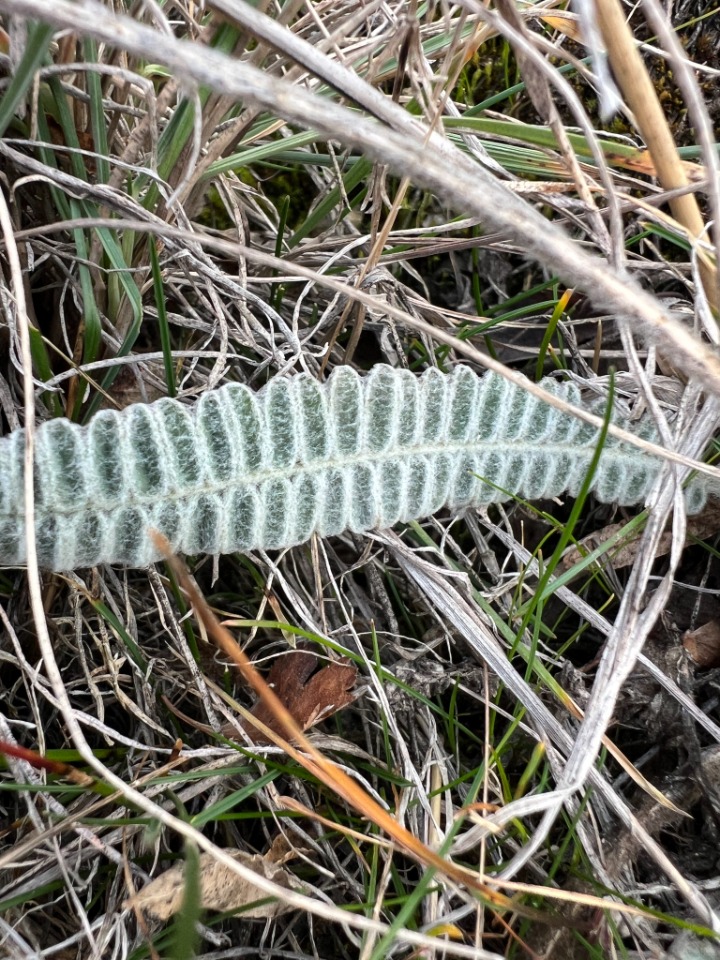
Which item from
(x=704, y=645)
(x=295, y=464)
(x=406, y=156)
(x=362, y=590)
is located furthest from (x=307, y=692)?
(x=406, y=156)

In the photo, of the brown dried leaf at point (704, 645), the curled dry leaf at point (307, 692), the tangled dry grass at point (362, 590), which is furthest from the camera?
the brown dried leaf at point (704, 645)

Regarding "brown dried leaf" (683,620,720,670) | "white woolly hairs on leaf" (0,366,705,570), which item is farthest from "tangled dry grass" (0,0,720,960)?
"white woolly hairs on leaf" (0,366,705,570)

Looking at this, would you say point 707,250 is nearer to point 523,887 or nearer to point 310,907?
point 523,887

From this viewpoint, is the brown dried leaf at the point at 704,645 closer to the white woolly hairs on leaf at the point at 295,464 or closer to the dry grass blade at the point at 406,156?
the white woolly hairs on leaf at the point at 295,464

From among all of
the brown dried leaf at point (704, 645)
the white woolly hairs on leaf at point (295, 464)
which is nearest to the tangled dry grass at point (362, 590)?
the brown dried leaf at point (704, 645)

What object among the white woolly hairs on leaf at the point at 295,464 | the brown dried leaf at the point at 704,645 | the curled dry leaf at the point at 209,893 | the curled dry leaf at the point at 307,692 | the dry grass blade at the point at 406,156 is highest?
the dry grass blade at the point at 406,156

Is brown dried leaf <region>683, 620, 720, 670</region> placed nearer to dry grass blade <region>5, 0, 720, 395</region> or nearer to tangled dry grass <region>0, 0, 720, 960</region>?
tangled dry grass <region>0, 0, 720, 960</region>
